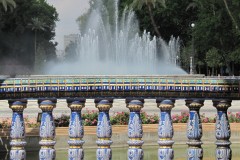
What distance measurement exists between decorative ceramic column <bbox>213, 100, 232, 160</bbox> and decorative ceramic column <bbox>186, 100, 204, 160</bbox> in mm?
170

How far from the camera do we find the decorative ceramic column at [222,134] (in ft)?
19.2

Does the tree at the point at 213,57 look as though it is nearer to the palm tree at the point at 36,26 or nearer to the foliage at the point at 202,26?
the foliage at the point at 202,26

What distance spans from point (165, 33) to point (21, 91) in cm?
7306

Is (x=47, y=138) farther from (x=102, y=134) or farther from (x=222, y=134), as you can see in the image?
(x=222, y=134)

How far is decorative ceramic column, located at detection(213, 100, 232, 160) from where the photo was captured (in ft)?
19.2

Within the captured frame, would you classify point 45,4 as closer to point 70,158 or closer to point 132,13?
point 132,13

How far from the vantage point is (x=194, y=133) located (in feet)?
19.2

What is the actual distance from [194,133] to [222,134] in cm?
27

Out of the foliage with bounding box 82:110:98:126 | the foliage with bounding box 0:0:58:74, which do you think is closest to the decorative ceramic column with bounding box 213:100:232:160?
the foliage with bounding box 82:110:98:126

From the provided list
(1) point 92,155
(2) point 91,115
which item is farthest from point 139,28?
(1) point 92,155

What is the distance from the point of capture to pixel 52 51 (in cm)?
11150

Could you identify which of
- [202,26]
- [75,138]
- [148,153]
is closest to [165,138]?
[75,138]

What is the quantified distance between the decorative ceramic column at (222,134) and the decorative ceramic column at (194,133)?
0.56ft

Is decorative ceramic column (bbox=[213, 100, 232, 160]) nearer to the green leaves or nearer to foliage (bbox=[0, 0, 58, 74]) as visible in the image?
the green leaves
